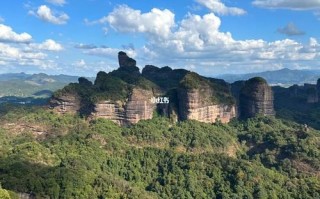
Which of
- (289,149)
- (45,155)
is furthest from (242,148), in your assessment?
(45,155)

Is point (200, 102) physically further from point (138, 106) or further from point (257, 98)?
point (257, 98)

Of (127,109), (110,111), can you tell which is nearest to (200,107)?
(127,109)

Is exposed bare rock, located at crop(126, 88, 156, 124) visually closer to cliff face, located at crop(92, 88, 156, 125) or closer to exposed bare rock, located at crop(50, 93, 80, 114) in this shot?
cliff face, located at crop(92, 88, 156, 125)

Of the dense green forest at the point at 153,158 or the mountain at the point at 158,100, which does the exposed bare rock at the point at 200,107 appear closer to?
the mountain at the point at 158,100

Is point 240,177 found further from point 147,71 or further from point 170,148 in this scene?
point 147,71

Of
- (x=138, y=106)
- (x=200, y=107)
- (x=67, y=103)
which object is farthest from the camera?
(x=200, y=107)
